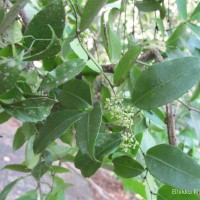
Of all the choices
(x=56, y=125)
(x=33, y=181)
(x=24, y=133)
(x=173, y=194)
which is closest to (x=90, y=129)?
(x=56, y=125)

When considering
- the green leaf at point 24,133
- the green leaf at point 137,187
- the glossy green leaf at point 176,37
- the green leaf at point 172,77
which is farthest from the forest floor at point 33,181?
the green leaf at point 172,77

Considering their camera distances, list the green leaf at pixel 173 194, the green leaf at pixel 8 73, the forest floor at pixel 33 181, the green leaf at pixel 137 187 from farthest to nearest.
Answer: the forest floor at pixel 33 181, the green leaf at pixel 137 187, the green leaf at pixel 173 194, the green leaf at pixel 8 73

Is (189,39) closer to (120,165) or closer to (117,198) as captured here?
(120,165)

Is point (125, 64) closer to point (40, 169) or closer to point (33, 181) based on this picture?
point (40, 169)

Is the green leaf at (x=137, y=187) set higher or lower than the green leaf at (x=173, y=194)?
lower

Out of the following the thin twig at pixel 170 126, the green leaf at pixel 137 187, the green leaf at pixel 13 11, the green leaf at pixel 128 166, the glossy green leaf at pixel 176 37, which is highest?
the green leaf at pixel 13 11

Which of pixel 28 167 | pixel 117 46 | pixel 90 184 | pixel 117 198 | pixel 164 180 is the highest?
pixel 117 46

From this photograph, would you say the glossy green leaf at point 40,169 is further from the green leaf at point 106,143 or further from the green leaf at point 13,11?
the green leaf at point 13,11

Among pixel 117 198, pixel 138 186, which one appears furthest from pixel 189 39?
pixel 117 198
